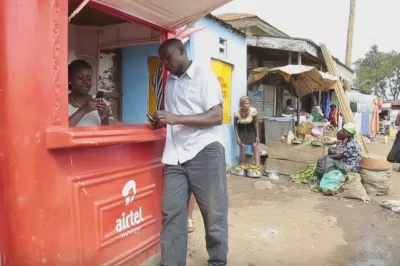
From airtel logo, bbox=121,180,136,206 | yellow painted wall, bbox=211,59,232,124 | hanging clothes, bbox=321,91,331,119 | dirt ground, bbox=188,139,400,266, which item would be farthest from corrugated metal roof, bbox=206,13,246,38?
hanging clothes, bbox=321,91,331,119

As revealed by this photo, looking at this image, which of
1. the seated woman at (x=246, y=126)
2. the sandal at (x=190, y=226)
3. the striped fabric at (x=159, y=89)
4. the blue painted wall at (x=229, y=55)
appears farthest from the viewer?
the seated woman at (x=246, y=126)

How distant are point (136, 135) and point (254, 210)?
3122 mm

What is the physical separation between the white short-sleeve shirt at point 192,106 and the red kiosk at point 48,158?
333 millimetres

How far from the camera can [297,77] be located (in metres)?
8.82

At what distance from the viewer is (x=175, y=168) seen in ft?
8.18

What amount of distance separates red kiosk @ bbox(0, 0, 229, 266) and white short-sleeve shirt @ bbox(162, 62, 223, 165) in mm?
333

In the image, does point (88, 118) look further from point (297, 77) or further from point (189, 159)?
point (297, 77)

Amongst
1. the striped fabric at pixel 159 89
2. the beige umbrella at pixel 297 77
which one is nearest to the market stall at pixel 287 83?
the beige umbrella at pixel 297 77

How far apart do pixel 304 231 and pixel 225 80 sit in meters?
3.82

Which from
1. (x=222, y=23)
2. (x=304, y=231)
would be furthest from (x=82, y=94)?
(x=222, y=23)

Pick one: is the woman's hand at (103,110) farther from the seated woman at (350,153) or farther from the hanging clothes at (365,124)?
the hanging clothes at (365,124)

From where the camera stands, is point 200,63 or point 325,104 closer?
point 200,63

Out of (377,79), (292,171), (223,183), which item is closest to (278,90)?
(292,171)

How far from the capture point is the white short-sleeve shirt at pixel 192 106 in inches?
94.1
